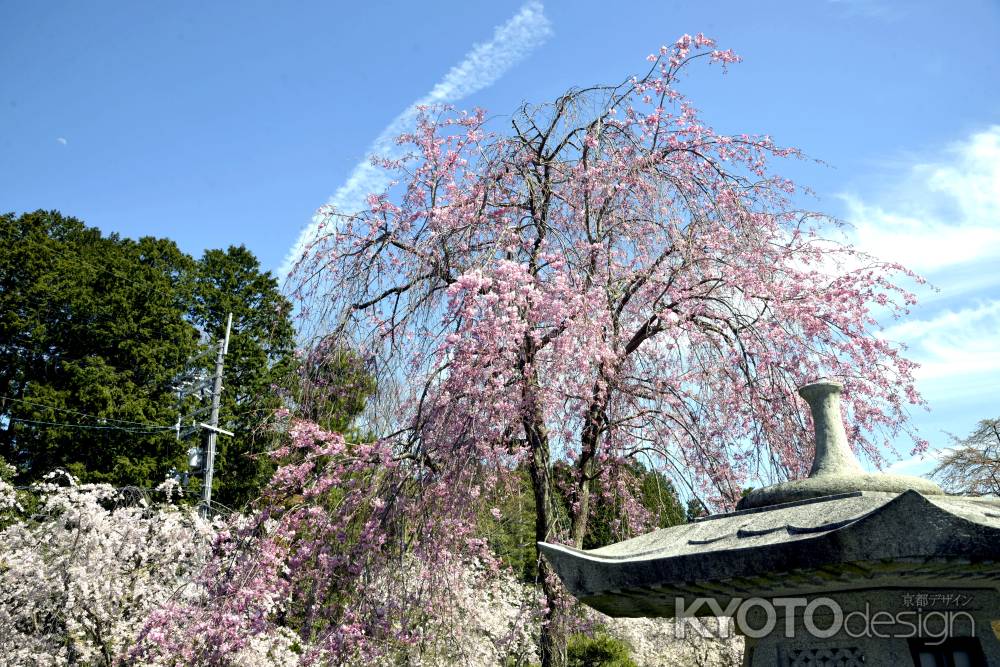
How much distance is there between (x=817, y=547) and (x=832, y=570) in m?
0.18

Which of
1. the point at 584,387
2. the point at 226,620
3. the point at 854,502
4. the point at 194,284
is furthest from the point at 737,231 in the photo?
the point at 194,284

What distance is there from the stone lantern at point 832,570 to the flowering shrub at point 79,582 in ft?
21.9

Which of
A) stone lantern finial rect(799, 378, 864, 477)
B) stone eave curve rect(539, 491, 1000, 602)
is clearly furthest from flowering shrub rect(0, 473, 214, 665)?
stone lantern finial rect(799, 378, 864, 477)

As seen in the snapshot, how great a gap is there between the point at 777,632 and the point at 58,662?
29.4 ft

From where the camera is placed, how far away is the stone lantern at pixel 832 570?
2652mm

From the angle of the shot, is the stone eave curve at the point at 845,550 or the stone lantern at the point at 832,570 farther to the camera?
the stone lantern at the point at 832,570

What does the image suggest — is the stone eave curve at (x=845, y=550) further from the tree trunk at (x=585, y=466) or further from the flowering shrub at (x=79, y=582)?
the flowering shrub at (x=79, y=582)

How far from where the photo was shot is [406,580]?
21.2 feet

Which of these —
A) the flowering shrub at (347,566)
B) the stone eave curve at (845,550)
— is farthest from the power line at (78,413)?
the stone eave curve at (845,550)

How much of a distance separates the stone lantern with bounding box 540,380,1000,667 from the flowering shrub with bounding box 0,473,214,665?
6677 mm

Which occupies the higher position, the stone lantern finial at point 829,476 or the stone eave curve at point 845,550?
the stone lantern finial at point 829,476

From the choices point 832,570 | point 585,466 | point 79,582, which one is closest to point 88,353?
point 79,582

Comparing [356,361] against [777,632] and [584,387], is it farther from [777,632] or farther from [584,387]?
[777,632]

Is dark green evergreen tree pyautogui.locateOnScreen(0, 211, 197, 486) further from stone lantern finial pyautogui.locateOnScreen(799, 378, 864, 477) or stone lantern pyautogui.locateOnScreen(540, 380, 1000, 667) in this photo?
stone lantern finial pyautogui.locateOnScreen(799, 378, 864, 477)
